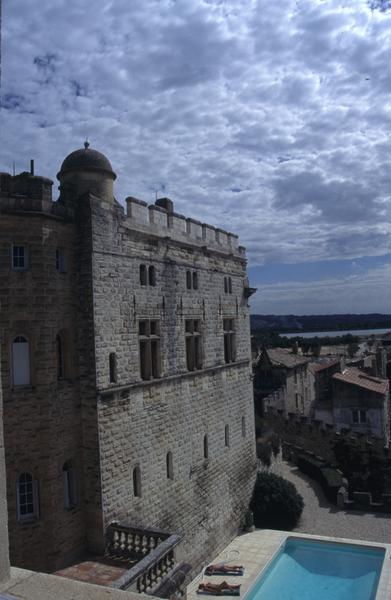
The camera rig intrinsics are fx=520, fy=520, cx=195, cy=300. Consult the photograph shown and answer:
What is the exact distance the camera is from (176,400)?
1792cm

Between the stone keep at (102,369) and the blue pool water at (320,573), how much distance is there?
242 cm

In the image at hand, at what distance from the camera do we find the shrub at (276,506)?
2284cm

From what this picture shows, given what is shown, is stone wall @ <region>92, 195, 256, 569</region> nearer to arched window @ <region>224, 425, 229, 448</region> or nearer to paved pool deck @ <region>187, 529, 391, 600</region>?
arched window @ <region>224, 425, 229, 448</region>

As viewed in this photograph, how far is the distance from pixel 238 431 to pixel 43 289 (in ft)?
42.6

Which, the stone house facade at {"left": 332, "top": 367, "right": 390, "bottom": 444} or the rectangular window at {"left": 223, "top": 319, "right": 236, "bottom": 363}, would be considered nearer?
the rectangular window at {"left": 223, "top": 319, "right": 236, "bottom": 363}

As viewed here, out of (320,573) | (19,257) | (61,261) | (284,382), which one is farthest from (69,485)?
(284,382)

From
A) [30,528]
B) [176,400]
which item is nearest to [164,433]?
[176,400]

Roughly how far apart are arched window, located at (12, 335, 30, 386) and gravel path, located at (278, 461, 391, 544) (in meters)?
15.6

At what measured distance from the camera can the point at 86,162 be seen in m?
15.0

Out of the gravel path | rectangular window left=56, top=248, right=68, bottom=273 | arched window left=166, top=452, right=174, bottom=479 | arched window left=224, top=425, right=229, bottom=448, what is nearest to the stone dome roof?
rectangular window left=56, top=248, right=68, bottom=273

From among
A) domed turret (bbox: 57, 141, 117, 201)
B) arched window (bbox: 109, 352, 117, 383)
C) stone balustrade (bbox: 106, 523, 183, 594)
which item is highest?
domed turret (bbox: 57, 141, 117, 201)

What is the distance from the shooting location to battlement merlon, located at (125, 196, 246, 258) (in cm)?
1625

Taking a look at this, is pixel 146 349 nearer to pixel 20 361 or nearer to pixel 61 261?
pixel 61 261

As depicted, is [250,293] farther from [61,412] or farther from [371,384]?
[371,384]
